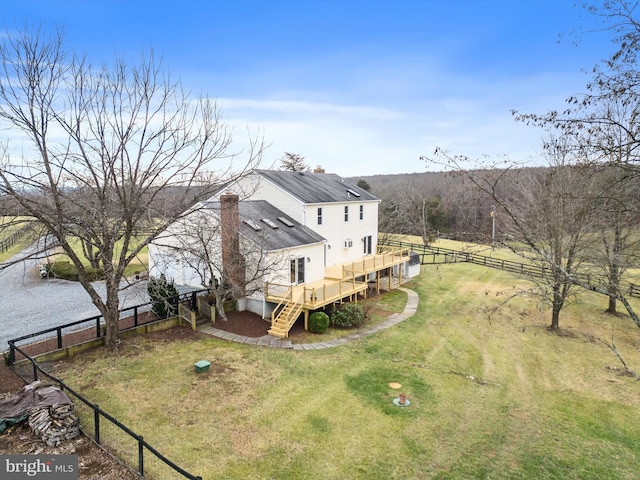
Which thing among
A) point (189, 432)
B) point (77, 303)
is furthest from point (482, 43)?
point (77, 303)

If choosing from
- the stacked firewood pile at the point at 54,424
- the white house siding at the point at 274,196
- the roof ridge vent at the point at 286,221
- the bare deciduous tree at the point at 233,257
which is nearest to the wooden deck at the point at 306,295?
the bare deciduous tree at the point at 233,257

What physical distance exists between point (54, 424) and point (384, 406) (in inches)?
335

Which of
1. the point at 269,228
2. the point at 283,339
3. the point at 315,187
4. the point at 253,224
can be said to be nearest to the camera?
the point at 283,339

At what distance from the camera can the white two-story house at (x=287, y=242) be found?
57.6 feet

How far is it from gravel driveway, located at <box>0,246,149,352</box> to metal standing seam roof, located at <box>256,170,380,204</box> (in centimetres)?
1039

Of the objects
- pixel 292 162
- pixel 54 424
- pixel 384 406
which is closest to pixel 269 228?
pixel 384 406

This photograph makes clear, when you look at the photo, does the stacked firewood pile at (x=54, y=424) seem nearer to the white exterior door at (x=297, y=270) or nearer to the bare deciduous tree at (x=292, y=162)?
the white exterior door at (x=297, y=270)

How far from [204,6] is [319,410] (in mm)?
15596

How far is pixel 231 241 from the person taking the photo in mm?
17656

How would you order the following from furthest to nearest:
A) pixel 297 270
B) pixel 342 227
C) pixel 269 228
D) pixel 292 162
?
pixel 292 162
pixel 342 227
pixel 269 228
pixel 297 270

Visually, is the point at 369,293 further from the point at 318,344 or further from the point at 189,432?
the point at 189,432

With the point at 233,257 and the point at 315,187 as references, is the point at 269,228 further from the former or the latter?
the point at 315,187

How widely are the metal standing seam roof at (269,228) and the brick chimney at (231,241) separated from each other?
58 centimetres

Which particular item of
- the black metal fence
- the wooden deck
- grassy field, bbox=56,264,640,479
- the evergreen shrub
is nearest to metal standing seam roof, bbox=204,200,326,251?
the wooden deck
